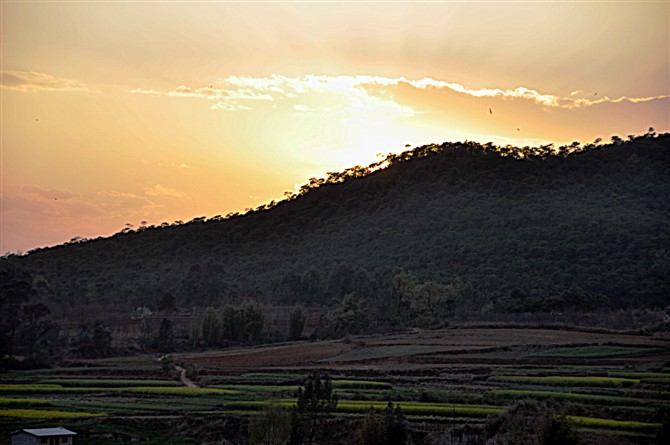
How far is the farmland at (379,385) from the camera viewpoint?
38.4 meters

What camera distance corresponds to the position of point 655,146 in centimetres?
13300

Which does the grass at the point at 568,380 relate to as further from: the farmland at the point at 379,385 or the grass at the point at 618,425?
the grass at the point at 618,425

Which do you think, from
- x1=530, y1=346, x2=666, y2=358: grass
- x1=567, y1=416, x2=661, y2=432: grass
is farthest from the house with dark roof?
x1=530, y1=346, x2=666, y2=358: grass

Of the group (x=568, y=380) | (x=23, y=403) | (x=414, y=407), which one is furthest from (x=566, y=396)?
(x=23, y=403)

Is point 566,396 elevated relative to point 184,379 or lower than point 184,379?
lower

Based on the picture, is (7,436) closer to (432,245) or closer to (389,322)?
(389,322)

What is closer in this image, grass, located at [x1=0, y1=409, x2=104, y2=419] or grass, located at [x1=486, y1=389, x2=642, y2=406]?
Answer: grass, located at [x1=0, y1=409, x2=104, y2=419]

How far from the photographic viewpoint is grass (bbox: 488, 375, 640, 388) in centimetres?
4825

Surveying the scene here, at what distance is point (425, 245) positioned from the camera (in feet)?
389

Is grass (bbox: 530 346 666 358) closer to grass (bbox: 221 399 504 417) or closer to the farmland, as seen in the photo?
the farmland

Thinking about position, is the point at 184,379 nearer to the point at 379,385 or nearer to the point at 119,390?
the point at 119,390

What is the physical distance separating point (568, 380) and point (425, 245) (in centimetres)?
6829

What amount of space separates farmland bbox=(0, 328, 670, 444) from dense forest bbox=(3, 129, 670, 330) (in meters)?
17.5

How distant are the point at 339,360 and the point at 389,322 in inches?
1031
